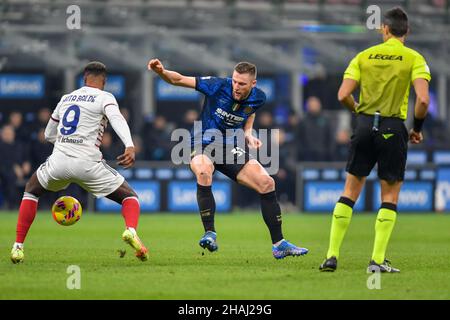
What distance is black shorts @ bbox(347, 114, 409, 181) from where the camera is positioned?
11289 millimetres

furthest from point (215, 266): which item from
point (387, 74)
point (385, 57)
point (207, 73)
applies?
point (207, 73)

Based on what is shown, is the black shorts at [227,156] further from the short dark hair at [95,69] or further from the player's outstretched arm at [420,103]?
the player's outstretched arm at [420,103]

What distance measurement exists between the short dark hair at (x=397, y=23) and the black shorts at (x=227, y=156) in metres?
2.94

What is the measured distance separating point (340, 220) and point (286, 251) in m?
1.72

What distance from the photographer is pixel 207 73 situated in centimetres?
3055

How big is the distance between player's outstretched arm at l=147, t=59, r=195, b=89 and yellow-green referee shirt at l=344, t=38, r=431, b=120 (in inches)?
93.8

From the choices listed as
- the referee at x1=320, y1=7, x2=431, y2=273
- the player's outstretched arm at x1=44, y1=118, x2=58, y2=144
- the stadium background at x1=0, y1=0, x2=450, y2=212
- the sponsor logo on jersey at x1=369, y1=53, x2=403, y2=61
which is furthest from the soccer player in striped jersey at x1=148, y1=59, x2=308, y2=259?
the stadium background at x1=0, y1=0, x2=450, y2=212

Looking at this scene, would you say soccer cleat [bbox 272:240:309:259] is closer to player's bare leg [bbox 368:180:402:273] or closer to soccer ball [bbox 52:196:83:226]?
player's bare leg [bbox 368:180:402:273]

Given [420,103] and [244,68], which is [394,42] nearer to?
[420,103]

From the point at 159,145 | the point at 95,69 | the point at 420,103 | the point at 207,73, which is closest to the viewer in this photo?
the point at 420,103

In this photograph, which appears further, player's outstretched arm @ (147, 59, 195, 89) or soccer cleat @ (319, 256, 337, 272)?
player's outstretched arm @ (147, 59, 195, 89)

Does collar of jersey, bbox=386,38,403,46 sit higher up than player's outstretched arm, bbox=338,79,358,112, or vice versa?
collar of jersey, bbox=386,38,403,46
